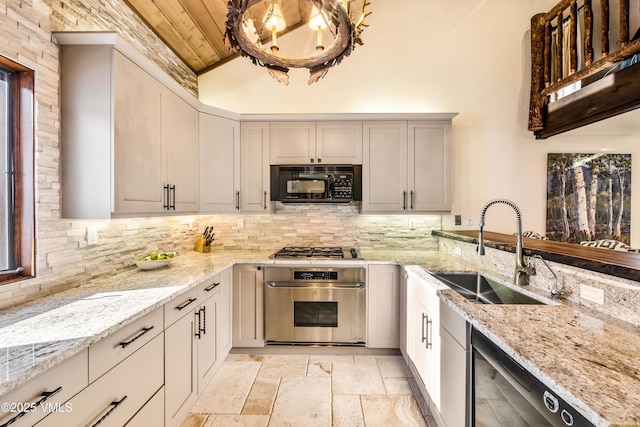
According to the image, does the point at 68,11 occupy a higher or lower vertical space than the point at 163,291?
higher

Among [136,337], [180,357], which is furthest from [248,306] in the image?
[136,337]

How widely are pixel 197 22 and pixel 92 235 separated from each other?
2.03m

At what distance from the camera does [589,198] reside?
2.81 m

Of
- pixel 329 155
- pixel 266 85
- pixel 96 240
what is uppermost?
pixel 266 85

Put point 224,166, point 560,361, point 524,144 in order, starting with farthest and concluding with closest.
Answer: point 524,144, point 224,166, point 560,361

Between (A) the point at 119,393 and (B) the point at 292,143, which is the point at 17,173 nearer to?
(A) the point at 119,393

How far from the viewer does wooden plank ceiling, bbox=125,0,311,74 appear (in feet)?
7.26

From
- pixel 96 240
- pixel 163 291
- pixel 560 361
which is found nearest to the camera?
pixel 560 361

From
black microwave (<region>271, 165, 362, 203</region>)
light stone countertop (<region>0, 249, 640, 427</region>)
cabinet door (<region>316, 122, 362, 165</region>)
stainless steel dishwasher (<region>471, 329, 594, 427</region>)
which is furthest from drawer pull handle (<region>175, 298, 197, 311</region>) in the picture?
cabinet door (<region>316, 122, 362, 165</region>)

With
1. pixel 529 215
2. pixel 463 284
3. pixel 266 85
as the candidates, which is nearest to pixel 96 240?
pixel 266 85

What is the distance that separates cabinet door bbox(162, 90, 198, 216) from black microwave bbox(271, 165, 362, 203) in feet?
2.73

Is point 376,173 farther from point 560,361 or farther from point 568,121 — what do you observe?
point 560,361

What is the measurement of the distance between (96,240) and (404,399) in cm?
242

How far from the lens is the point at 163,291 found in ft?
5.08
